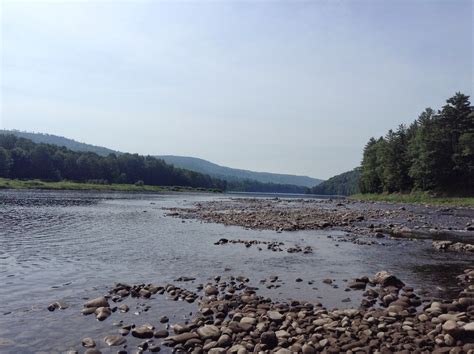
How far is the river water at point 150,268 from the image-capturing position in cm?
1316

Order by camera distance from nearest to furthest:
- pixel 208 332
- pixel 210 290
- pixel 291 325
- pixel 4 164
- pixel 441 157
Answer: pixel 208 332
pixel 291 325
pixel 210 290
pixel 441 157
pixel 4 164

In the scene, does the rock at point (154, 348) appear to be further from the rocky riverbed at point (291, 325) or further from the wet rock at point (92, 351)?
the wet rock at point (92, 351)

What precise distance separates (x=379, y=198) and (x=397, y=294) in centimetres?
10182

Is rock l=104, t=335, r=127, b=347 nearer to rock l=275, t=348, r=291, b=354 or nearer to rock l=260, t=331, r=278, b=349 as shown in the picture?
rock l=260, t=331, r=278, b=349

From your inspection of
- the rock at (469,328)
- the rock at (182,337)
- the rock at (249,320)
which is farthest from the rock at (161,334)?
the rock at (469,328)

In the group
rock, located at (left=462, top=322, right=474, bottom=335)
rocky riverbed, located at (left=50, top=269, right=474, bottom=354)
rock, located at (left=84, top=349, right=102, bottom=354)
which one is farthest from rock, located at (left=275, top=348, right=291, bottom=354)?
rock, located at (left=462, top=322, right=474, bottom=335)

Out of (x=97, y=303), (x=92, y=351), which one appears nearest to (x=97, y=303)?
(x=97, y=303)

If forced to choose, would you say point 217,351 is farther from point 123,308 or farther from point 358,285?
point 358,285

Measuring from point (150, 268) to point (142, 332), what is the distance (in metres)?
9.76

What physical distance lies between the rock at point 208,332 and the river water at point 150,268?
174 cm

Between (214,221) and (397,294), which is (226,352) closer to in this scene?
(397,294)

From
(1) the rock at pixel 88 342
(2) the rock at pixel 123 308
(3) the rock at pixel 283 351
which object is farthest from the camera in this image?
(2) the rock at pixel 123 308

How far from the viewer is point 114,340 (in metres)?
11.6

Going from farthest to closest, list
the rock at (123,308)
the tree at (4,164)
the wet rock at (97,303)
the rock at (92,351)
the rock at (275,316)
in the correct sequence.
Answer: the tree at (4,164) → the wet rock at (97,303) → the rock at (123,308) → the rock at (275,316) → the rock at (92,351)
